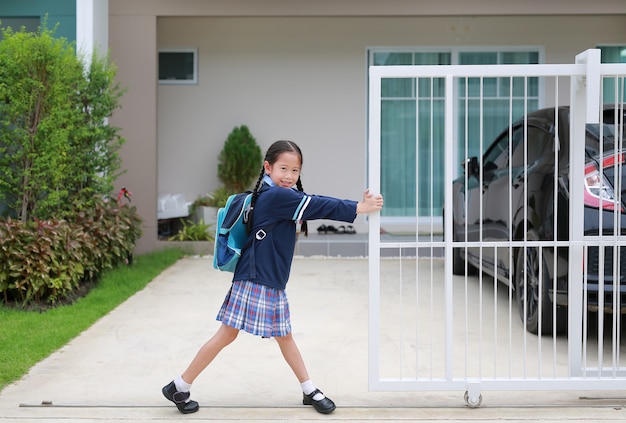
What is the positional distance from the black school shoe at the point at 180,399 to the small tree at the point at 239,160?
7003mm

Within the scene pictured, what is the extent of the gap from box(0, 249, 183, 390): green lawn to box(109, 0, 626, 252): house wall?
3142 millimetres

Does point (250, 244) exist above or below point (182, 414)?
above

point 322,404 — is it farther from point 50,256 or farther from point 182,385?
point 50,256

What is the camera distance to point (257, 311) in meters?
4.39

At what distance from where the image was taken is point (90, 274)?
7723 mm

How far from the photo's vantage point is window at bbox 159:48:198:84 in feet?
38.5

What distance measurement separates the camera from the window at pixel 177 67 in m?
11.7

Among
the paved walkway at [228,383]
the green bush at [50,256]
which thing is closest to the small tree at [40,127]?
the green bush at [50,256]

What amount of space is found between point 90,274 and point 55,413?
3.37 metres

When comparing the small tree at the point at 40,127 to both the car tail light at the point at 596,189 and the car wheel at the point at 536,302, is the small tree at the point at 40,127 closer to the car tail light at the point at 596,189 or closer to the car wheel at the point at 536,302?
the car wheel at the point at 536,302

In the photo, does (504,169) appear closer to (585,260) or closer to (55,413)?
(585,260)

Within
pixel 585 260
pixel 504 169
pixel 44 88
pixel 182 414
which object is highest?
pixel 44 88

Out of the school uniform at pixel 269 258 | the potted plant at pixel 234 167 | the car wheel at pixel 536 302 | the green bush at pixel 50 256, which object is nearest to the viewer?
the school uniform at pixel 269 258

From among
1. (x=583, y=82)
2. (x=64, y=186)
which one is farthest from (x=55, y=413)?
(x=64, y=186)
